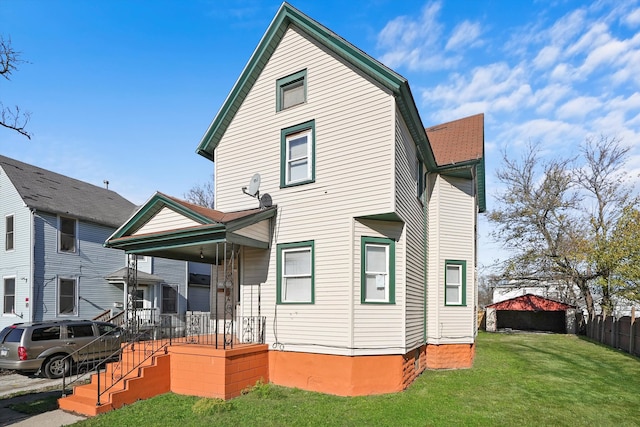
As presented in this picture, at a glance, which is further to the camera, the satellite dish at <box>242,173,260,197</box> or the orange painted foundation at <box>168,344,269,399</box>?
the satellite dish at <box>242,173,260,197</box>

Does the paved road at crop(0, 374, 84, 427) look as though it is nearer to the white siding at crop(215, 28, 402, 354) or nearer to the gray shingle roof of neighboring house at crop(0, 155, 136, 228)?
the white siding at crop(215, 28, 402, 354)

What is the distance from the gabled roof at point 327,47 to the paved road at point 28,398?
757 centimetres

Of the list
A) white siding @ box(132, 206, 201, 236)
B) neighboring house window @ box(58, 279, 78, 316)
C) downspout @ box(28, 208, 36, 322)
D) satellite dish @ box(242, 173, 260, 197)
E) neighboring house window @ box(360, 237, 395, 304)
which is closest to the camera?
neighboring house window @ box(360, 237, 395, 304)

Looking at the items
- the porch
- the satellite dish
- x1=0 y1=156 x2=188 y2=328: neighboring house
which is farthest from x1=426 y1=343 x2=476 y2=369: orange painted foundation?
x1=0 y1=156 x2=188 y2=328: neighboring house

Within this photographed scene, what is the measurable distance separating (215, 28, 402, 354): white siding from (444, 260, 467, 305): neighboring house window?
4205 millimetres

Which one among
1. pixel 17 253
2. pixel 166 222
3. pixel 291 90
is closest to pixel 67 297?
pixel 17 253

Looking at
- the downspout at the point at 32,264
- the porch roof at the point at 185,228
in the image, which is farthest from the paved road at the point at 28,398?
the downspout at the point at 32,264

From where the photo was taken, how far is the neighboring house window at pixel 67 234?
60.9 feet

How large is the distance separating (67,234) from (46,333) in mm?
8223

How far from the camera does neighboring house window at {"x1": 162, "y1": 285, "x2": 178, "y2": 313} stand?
2180 centimetres

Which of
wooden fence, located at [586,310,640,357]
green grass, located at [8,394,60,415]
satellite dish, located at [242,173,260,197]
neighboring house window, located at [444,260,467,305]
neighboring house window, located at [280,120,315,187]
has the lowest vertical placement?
wooden fence, located at [586,310,640,357]

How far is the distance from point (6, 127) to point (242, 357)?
6.89 metres

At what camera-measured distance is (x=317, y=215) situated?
9.87 m

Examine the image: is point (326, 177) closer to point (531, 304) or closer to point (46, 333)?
point (46, 333)
